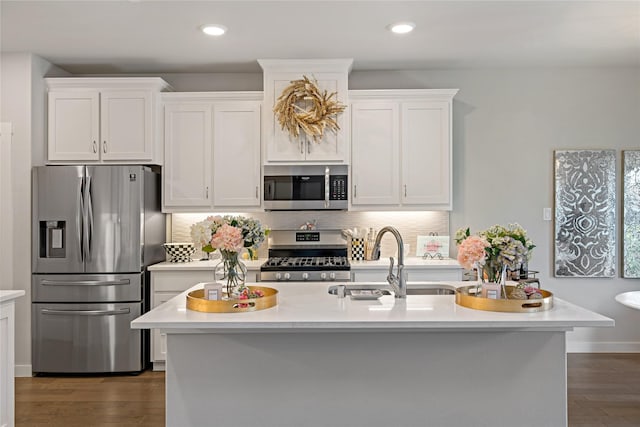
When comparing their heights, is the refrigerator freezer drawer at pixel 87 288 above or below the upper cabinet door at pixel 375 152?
below

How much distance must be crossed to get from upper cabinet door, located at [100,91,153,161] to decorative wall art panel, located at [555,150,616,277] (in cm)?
381

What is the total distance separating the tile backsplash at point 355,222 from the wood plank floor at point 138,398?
1.41 metres

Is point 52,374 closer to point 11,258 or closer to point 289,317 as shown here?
point 11,258

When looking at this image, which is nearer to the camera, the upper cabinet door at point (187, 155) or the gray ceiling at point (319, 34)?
the gray ceiling at point (319, 34)

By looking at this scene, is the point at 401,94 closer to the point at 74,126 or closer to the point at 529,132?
the point at 529,132

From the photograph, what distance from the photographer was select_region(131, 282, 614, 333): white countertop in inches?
76.7

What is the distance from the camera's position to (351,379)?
2.30 m

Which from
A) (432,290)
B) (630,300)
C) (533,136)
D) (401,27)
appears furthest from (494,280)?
(533,136)

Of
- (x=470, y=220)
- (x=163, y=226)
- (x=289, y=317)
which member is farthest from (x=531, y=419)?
(x=163, y=226)

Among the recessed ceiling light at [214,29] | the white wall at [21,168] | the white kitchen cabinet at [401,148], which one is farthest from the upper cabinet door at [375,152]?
the white wall at [21,168]

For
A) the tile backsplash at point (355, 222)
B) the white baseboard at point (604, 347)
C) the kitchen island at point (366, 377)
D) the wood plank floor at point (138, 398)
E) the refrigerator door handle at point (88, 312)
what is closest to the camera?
the kitchen island at point (366, 377)

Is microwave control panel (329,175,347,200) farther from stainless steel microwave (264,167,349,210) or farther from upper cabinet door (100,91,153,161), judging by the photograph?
upper cabinet door (100,91,153,161)

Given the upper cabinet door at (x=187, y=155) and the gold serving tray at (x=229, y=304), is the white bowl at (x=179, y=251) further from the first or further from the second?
the gold serving tray at (x=229, y=304)

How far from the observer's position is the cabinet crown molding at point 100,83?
13.4 ft
